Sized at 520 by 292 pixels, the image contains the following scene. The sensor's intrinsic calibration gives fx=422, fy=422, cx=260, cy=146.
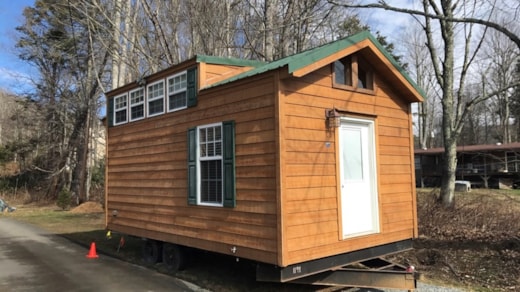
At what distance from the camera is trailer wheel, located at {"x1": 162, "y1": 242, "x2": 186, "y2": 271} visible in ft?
26.9

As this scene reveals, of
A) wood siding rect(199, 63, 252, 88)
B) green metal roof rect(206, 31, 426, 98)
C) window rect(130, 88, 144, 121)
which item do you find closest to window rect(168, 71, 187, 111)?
wood siding rect(199, 63, 252, 88)

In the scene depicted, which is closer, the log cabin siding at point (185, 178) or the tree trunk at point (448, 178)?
the log cabin siding at point (185, 178)

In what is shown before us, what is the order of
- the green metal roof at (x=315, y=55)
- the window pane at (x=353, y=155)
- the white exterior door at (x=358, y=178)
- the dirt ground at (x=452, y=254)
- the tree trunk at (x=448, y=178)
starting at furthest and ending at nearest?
the tree trunk at (x=448, y=178), the dirt ground at (x=452, y=254), the window pane at (x=353, y=155), the white exterior door at (x=358, y=178), the green metal roof at (x=315, y=55)

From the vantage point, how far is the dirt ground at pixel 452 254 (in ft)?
23.8

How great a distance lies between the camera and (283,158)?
19.0 ft

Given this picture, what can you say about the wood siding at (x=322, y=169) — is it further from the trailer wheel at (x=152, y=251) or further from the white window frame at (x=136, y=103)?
the white window frame at (x=136, y=103)

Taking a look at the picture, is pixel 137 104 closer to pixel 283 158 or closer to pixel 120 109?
pixel 120 109

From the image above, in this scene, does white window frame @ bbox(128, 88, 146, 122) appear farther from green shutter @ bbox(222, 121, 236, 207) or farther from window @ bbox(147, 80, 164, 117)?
green shutter @ bbox(222, 121, 236, 207)

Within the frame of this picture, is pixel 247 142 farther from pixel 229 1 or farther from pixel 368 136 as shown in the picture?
pixel 229 1

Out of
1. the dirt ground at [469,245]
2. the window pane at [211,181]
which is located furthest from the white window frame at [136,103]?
the dirt ground at [469,245]

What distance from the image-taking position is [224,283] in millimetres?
7277

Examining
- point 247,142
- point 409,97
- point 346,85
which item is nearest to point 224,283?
point 247,142

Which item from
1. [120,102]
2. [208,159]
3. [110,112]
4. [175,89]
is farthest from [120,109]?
[208,159]

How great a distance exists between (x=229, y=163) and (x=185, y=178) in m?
1.48
